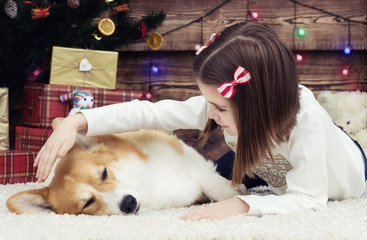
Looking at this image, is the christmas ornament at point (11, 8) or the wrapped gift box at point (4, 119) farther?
the wrapped gift box at point (4, 119)

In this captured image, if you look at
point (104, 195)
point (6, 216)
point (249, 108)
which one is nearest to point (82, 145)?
point (104, 195)

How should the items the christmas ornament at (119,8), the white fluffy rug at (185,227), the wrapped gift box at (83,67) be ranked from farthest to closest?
the christmas ornament at (119,8)
the wrapped gift box at (83,67)
the white fluffy rug at (185,227)

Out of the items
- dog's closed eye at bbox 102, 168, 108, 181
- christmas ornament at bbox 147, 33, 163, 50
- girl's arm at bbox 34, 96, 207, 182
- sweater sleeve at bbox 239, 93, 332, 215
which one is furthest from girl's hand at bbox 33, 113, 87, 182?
christmas ornament at bbox 147, 33, 163, 50

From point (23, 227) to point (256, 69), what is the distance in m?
0.84

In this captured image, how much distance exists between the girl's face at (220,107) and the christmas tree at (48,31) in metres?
1.36

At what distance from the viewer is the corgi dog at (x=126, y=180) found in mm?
1264

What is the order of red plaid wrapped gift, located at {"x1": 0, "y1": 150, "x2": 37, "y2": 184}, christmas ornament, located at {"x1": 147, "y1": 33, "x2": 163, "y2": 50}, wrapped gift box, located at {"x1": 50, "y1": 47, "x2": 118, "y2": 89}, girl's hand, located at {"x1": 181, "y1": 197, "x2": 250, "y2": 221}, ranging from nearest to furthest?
1. girl's hand, located at {"x1": 181, "y1": 197, "x2": 250, "y2": 221}
2. red plaid wrapped gift, located at {"x1": 0, "y1": 150, "x2": 37, "y2": 184}
3. wrapped gift box, located at {"x1": 50, "y1": 47, "x2": 118, "y2": 89}
4. christmas ornament, located at {"x1": 147, "y1": 33, "x2": 163, "y2": 50}

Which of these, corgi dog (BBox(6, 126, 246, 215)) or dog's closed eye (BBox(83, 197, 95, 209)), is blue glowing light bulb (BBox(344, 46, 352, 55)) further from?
dog's closed eye (BBox(83, 197, 95, 209))

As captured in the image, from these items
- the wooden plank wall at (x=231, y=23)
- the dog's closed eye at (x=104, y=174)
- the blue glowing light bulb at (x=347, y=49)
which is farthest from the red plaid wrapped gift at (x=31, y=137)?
the blue glowing light bulb at (x=347, y=49)

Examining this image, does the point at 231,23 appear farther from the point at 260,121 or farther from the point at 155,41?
the point at 260,121

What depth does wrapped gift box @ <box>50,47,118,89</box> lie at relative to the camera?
241cm

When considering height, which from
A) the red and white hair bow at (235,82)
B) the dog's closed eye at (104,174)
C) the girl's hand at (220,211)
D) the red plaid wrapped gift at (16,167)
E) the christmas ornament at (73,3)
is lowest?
the red plaid wrapped gift at (16,167)

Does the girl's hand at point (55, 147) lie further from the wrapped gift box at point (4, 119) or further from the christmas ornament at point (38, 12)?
the wrapped gift box at point (4, 119)

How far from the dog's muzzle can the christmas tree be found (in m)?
1.40
